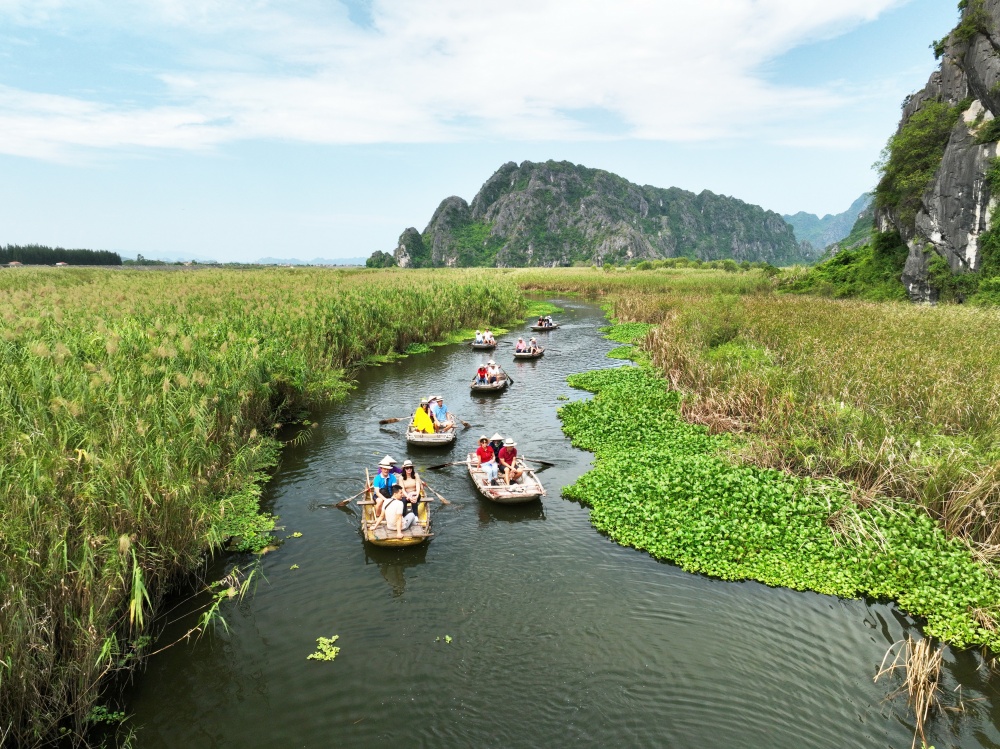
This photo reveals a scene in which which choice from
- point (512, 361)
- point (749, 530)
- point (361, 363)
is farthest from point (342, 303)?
point (749, 530)

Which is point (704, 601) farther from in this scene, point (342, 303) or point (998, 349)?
point (342, 303)

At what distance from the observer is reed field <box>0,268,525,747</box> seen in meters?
6.57

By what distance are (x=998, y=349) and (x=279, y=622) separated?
71.1ft

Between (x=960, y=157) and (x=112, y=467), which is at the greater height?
(x=960, y=157)

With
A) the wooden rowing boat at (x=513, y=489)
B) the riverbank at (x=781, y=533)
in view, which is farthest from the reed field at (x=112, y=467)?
the riverbank at (x=781, y=533)

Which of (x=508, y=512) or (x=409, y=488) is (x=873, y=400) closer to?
(x=508, y=512)

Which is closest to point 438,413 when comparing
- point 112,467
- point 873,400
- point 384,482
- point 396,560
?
point 384,482

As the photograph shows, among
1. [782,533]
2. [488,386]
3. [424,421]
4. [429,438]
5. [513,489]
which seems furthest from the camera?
[488,386]

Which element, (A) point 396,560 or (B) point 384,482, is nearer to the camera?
(A) point 396,560

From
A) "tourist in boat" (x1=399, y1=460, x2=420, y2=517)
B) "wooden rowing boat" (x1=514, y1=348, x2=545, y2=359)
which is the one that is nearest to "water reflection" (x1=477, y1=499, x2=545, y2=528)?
"tourist in boat" (x1=399, y1=460, x2=420, y2=517)

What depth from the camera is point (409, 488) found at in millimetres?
12516

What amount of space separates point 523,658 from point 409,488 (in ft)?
16.9

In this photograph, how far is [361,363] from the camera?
27062mm

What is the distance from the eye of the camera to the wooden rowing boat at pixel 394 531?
36.0ft
